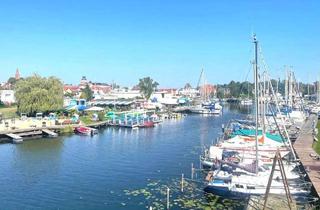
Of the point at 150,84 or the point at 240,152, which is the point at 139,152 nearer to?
the point at 240,152

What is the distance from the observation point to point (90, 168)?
126 feet

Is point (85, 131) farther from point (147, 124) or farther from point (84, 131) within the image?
point (147, 124)

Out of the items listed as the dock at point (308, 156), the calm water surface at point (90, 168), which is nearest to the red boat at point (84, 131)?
the calm water surface at point (90, 168)

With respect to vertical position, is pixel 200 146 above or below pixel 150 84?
below

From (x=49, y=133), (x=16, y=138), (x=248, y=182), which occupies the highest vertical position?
(x=49, y=133)

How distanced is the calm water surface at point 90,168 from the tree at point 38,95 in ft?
50.3

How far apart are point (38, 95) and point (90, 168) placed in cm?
3845

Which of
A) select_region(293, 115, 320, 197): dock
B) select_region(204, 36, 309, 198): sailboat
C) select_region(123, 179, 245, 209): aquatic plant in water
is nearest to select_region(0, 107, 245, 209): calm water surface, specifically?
select_region(123, 179, 245, 209): aquatic plant in water

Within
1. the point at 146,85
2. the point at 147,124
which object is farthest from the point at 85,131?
the point at 146,85

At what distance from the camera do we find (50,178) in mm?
34594

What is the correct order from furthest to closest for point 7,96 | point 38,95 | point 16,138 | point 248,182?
1. point 7,96
2. point 38,95
3. point 16,138
4. point 248,182

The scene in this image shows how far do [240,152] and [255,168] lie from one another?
7500mm

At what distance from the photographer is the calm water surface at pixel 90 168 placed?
28.6 metres

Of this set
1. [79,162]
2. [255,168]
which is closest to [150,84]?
[79,162]
